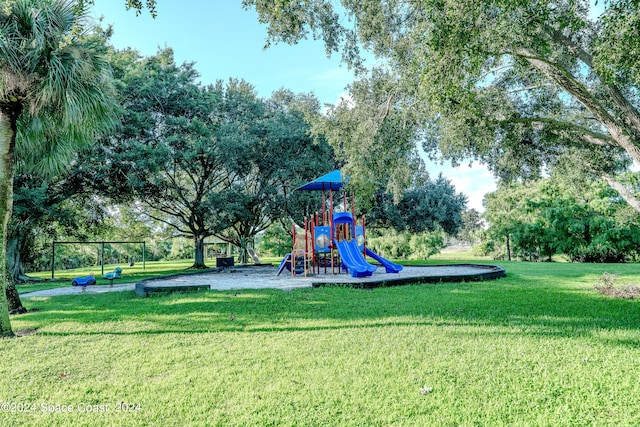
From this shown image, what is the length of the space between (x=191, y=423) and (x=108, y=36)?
18.5m

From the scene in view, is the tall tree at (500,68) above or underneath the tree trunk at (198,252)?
above

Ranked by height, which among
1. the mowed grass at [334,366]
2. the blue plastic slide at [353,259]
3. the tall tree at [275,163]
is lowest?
the mowed grass at [334,366]

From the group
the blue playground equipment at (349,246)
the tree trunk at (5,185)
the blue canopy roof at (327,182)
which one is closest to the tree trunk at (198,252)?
the blue canopy roof at (327,182)

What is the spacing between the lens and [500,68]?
8.92 m

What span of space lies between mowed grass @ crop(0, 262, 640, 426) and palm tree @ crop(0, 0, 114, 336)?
91.6 inches

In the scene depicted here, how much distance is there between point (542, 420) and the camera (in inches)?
96.9

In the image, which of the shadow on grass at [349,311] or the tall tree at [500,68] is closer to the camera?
the shadow on grass at [349,311]

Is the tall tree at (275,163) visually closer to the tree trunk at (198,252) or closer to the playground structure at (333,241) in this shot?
the tree trunk at (198,252)

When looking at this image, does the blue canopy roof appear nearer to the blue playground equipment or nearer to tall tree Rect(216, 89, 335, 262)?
the blue playground equipment

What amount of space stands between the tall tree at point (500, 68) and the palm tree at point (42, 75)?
3.19m

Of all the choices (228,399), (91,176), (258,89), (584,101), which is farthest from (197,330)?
(258,89)

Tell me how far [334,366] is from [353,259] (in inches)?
319

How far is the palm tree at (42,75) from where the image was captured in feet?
17.4

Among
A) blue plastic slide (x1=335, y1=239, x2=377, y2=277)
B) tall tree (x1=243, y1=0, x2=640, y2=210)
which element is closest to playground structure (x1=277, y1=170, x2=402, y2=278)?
blue plastic slide (x1=335, y1=239, x2=377, y2=277)
